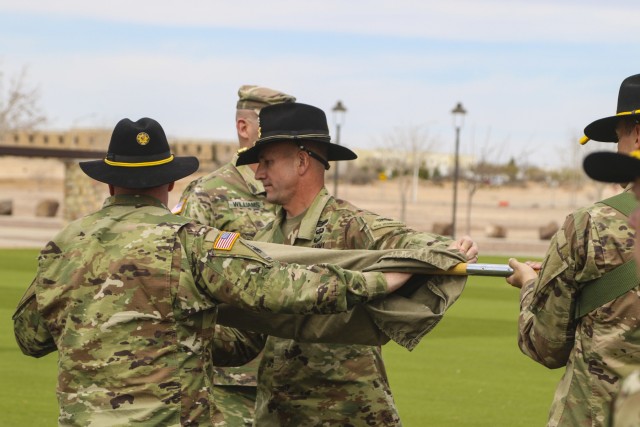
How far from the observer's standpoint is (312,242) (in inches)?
227

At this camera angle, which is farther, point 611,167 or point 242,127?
point 242,127

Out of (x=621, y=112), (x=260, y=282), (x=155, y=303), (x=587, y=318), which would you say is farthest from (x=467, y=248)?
(x=155, y=303)

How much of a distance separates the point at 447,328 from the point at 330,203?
11.5 m

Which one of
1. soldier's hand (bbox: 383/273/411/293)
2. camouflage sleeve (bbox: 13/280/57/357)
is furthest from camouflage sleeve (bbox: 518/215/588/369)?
camouflage sleeve (bbox: 13/280/57/357)

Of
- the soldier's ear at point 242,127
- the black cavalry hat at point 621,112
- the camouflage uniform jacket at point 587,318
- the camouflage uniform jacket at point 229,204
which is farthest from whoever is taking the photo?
the soldier's ear at point 242,127

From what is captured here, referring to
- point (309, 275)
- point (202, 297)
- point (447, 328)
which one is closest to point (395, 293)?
point (309, 275)

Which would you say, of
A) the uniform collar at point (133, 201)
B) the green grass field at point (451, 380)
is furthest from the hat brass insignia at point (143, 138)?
the green grass field at point (451, 380)

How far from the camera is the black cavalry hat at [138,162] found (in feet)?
16.2

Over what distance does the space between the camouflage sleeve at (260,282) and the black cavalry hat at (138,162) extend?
410mm

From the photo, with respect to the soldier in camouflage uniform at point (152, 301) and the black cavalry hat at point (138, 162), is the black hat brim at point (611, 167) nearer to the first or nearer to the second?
the soldier in camouflage uniform at point (152, 301)

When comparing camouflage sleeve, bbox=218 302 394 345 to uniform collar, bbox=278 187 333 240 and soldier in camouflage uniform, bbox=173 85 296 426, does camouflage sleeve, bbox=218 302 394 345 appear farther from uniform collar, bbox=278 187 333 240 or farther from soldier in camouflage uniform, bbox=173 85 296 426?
soldier in camouflage uniform, bbox=173 85 296 426

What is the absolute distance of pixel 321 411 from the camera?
5672 mm

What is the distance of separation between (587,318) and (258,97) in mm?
4029

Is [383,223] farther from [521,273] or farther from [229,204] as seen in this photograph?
[229,204]
